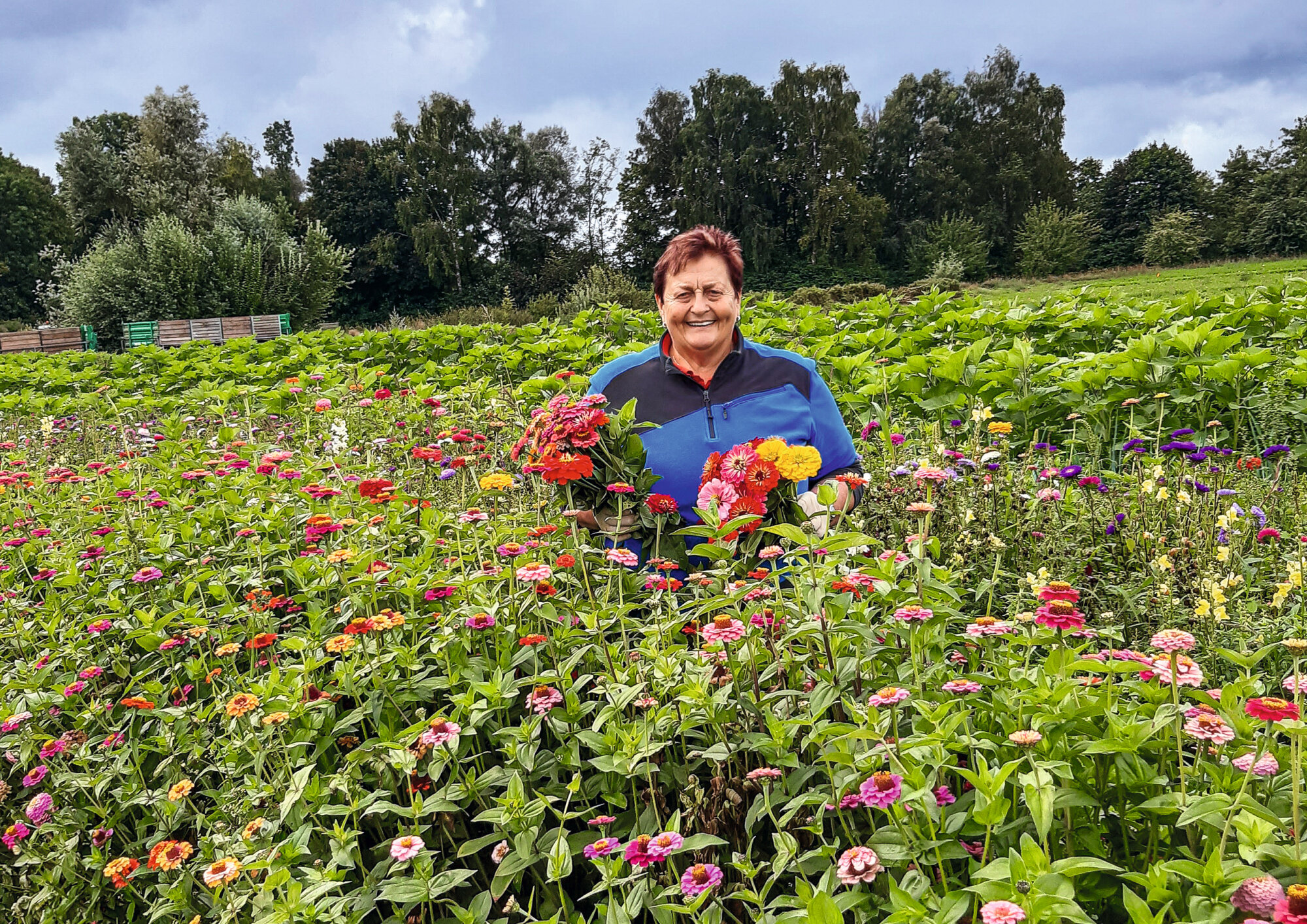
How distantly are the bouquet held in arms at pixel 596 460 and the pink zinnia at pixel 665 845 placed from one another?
2.76ft

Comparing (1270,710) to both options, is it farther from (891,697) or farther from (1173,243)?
(1173,243)

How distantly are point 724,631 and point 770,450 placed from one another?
0.53 m

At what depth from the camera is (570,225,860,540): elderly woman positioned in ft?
9.37

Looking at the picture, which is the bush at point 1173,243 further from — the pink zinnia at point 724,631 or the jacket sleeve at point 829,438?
the pink zinnia at point 724,631

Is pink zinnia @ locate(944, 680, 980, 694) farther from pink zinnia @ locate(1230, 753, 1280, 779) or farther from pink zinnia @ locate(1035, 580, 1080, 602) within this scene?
pink zinnia @ locate(1230, 753, 1280, 779)

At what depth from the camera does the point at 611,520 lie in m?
2.14

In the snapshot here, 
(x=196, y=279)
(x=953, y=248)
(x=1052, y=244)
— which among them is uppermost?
(x=953, y=248)

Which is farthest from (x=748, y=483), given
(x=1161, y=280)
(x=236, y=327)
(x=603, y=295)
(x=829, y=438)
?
(x=1161, y=280)

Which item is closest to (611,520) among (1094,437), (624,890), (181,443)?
(624,890)

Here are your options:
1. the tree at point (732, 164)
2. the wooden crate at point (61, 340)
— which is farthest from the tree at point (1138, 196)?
the wooden crate at point (61, 340)

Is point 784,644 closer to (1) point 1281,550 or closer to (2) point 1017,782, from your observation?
(2) point 1017,782

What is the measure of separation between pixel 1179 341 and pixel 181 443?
5129mm

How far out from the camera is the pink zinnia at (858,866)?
111 centimetres

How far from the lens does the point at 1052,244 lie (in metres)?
36.4
